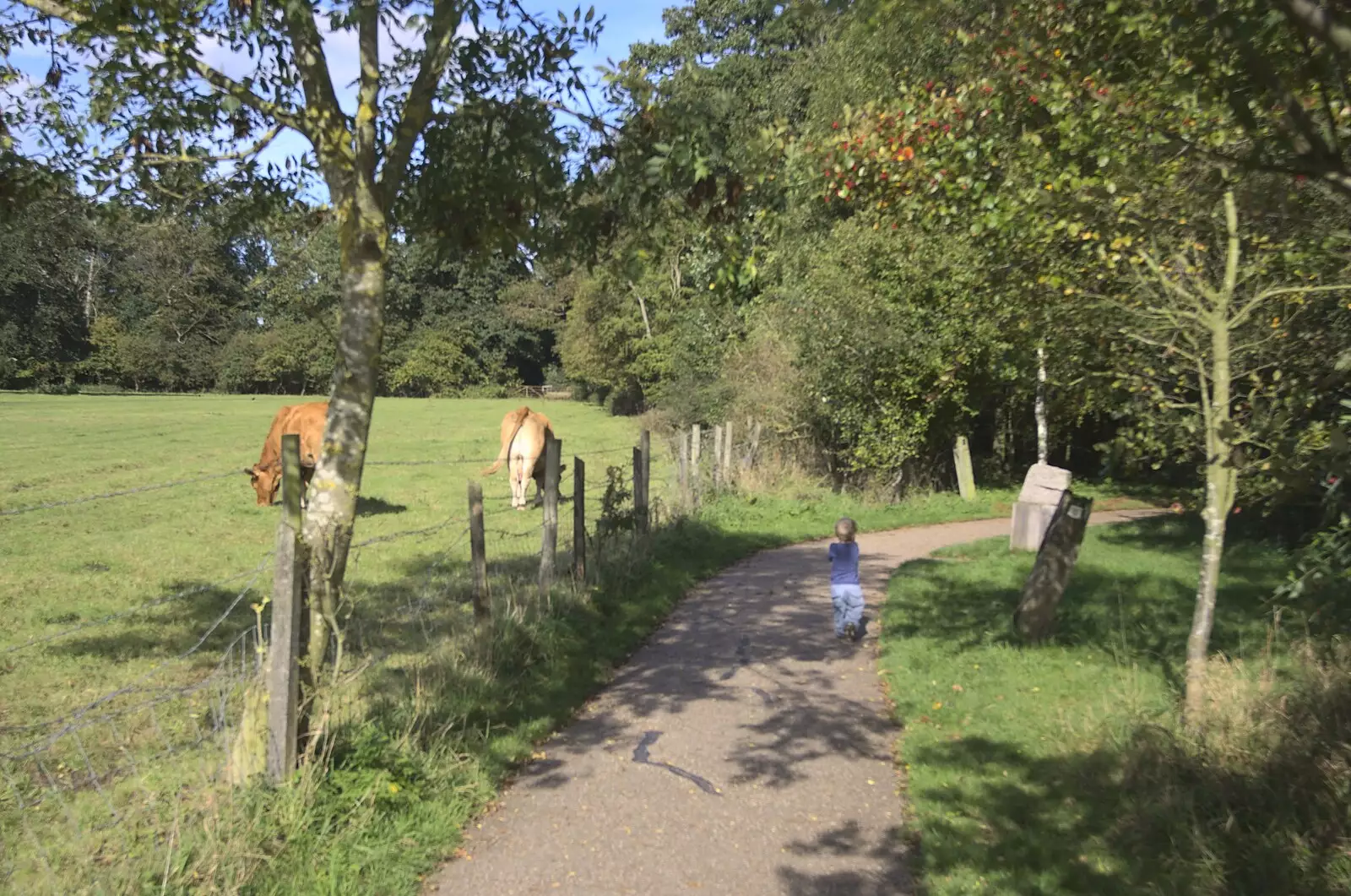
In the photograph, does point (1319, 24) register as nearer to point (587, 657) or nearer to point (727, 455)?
point (587, 657)

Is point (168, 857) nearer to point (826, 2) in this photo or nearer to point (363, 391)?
point (363, 391)

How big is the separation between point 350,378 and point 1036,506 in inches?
389

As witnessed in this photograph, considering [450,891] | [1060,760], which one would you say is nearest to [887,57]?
[1060,760]

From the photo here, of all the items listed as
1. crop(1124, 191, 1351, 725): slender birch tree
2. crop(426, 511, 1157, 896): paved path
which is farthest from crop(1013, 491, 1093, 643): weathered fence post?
crop(1124, 191, 1351, 725): slender birch tree

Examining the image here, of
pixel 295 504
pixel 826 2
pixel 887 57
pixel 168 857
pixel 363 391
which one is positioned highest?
pixel 887 57

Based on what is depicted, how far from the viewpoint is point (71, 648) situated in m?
8.12

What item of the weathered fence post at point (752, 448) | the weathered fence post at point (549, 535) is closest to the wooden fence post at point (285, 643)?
the weathered fence post at point (549, 535)

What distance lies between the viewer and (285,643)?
483 cm

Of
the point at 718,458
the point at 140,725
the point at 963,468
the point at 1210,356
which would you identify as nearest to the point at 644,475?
the point at 718,458

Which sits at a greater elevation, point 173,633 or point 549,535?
point 549,535

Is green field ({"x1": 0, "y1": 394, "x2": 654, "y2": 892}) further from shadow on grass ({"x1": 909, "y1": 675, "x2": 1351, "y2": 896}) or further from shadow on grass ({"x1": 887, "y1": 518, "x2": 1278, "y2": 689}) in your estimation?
shadow on grass ({"x1": 887, "y1": 518, "x2": 1278, "y2": 689})

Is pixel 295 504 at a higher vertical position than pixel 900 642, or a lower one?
higher

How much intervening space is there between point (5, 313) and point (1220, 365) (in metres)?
69.8

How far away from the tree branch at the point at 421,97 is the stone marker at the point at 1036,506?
9516 millimetres
